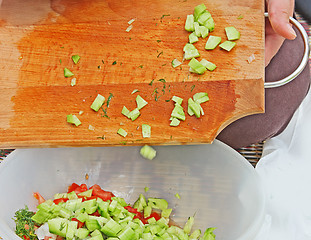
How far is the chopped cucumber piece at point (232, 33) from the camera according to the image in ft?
4.03

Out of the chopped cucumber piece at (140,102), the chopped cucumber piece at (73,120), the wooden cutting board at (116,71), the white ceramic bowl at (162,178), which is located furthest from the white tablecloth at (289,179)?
the chopped cucumber piece at (73,120)

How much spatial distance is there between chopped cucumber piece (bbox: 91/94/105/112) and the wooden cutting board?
1cm

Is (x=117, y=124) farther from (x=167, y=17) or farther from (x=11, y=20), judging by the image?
(x=11, y=20)

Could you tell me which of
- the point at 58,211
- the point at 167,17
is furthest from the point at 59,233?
the point at 167,17

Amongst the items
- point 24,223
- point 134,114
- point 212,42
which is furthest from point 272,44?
point 24,223

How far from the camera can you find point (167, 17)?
1.30 meters

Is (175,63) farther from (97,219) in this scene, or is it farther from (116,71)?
(97,219)

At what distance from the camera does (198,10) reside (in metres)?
1.28

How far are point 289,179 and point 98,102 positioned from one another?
0.69 meters

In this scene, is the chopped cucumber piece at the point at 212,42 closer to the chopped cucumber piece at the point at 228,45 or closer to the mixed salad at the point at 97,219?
the chopped cucumber piece at the point at 228,45

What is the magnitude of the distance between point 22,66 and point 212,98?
1.81 feet

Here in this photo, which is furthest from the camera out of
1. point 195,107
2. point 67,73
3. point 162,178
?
point 162,178

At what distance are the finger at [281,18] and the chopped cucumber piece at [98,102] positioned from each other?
507mm

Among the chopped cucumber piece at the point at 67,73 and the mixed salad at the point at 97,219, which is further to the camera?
the chopped cucumber piece at the point at 67,73
